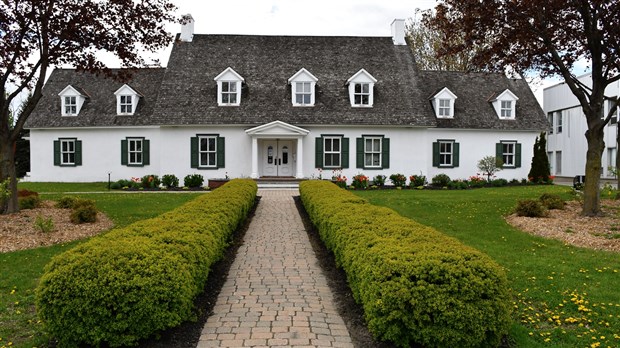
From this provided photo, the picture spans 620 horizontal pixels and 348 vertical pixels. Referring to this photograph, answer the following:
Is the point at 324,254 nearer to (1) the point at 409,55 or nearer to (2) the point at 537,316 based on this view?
(2) the point at 537,316

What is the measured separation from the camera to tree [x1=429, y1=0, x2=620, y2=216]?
522 inches

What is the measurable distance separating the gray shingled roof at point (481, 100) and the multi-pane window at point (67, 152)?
797 inches

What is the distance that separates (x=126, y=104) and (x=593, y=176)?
23.8 m

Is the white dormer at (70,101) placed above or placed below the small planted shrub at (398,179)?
above

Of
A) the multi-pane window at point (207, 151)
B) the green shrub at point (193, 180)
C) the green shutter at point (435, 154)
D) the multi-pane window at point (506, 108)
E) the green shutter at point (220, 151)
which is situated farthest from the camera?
the multi-pane window at point (506, 108)

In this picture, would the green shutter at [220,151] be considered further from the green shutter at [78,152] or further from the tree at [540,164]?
the tree at [540,164]

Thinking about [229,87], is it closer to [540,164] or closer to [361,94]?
[361,94]


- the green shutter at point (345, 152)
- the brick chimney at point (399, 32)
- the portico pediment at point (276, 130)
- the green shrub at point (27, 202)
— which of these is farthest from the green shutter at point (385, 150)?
the green shrub at point (27, 202)

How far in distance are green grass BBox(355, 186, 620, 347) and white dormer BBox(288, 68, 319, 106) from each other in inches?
581

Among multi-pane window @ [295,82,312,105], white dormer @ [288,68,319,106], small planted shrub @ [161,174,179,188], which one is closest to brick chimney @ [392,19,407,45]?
white dormer @ [288,68,319,106]

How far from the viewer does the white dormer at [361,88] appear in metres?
27.1

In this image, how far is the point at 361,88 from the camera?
27.3m

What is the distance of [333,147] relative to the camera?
88.7ft

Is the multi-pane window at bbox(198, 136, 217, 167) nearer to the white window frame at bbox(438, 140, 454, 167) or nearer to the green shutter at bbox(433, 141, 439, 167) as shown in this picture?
the green shutter at bbox(433, 141, 439, 167)
